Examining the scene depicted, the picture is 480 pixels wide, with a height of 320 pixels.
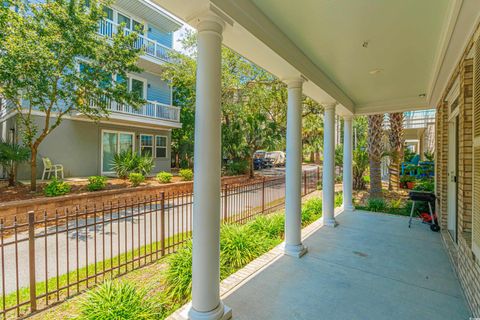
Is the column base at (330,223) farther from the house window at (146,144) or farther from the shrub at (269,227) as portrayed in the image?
the house window at (146,144)

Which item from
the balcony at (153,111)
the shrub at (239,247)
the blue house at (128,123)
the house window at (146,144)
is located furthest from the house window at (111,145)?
the shrub at (239,247)

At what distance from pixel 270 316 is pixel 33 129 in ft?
29.6

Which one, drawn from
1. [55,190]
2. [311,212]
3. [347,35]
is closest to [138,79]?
[55,190]

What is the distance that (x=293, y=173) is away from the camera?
12.9 feet

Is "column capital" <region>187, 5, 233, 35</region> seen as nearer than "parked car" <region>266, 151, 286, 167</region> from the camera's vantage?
Yes

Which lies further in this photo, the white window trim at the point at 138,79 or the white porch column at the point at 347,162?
the white window trim at the point at 138,79

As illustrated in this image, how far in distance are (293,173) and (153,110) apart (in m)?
10.6

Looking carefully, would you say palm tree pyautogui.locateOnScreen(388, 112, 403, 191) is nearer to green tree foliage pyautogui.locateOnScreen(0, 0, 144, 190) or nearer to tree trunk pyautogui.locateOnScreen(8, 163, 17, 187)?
green tree foliage pyautogui.locateOnScreen(0, 0, 144, 190)

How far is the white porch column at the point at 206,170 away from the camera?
227cm

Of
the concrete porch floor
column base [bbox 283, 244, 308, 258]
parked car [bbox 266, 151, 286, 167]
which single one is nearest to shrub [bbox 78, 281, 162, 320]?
→ the concrete porch floor

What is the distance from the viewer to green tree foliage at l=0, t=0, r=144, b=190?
641 centimetres

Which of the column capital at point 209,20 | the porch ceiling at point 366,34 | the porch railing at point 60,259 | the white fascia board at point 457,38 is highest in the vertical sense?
the porch ceiling at point 366,34

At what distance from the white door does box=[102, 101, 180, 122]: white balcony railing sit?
10776mm

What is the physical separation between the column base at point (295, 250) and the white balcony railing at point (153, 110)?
9603 mm
